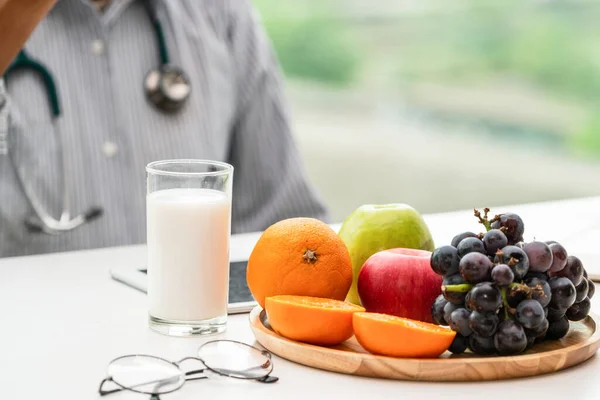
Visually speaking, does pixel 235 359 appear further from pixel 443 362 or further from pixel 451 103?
pixel 451 103

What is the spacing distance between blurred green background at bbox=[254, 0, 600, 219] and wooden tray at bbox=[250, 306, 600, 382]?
121 inches

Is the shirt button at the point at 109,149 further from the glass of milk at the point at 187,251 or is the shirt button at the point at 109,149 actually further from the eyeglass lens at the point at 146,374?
the eyeglass lens at the point at 146,374

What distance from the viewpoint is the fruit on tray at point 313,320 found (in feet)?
2.63

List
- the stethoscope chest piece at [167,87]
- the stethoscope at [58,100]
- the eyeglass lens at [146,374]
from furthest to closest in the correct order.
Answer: the stethoscope chest piece at [167,87]
the stethoscope at [58,100]
the eyeglass lens at [146,374]

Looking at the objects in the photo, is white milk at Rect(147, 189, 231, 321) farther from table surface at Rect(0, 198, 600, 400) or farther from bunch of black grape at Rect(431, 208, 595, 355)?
bunch of black grape at Rect(431, 208, 595, 355)

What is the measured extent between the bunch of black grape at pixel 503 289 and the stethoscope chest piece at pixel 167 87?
3.68 feet

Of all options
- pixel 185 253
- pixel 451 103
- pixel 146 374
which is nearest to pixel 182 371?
pixel 146 374

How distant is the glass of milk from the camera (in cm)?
89

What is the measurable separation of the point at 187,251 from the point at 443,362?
0.28m

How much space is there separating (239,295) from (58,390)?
0.32m

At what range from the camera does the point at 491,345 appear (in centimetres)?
78

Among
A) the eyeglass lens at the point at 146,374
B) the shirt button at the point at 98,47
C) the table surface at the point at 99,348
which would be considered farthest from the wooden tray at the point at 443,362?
the shirt button at the point at 98,47

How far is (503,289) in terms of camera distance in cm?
77

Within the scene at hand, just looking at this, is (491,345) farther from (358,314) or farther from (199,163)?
(199,163)
